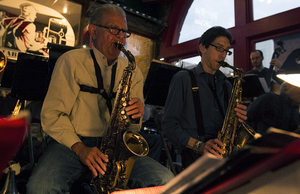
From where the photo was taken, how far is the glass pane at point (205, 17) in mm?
6727

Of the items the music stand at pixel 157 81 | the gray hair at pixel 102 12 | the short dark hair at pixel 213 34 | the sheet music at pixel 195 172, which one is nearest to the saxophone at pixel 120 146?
the gray hair at pixel 102 12

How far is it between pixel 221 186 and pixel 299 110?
347cm

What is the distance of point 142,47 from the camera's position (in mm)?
8359

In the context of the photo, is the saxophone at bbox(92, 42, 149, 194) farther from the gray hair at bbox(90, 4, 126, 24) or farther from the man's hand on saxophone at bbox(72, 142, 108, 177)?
the gray hair at bbox(90, 4, 126, 24)

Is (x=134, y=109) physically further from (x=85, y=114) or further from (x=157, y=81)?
(x=157, y=81)

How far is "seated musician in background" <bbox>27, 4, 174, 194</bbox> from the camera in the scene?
4.76 feet

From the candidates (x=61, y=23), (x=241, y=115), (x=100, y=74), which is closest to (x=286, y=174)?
(x=100, y=74)

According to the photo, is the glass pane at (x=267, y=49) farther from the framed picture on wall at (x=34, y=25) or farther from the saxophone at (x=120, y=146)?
the framed picture on wall at (x=34, y=25)

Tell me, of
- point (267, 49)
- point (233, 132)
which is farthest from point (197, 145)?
point (267, 49)

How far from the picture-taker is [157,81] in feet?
9.23

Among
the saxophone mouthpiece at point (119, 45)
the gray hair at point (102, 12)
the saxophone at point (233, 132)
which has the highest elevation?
the gray hair at point (102, 12)

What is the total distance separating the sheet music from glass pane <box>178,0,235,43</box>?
6.89 meters

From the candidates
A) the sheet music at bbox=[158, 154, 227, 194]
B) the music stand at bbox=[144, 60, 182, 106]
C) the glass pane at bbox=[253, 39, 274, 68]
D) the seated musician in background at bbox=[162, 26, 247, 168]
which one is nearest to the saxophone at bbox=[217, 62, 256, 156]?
the seated musician in background at bbox=[162, 26, 247, 168]

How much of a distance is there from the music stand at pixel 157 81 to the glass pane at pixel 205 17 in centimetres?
462
